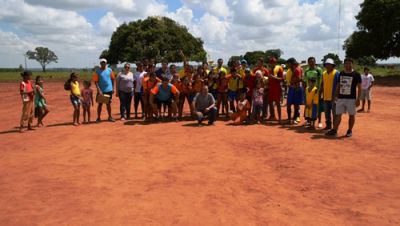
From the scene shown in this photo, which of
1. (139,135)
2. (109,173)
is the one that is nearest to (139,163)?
(109,173)

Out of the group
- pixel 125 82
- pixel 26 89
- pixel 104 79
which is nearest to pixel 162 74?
pixel 125 82

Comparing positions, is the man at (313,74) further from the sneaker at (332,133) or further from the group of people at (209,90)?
the sneaker at (332,133)

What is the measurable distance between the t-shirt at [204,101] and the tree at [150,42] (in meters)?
27.5

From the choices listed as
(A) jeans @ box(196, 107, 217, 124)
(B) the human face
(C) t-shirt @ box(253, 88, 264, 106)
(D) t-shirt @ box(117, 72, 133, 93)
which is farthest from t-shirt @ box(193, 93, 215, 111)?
(B) the human face

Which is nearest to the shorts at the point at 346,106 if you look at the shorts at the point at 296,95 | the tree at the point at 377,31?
the shorts at the point at 296,95

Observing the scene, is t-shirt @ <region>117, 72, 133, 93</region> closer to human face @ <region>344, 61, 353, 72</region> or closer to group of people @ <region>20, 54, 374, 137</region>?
group of people @ <region>20, 54, 374, 137</region>

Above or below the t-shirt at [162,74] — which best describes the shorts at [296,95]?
below

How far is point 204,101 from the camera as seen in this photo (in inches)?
436

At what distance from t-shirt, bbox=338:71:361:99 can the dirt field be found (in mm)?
1053

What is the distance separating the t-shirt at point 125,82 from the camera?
11664mm

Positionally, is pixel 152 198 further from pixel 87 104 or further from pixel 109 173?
pixel 87 104

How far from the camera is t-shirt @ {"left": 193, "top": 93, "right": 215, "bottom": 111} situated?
11.1 metres

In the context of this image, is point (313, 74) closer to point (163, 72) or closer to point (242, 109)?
point (242, 109)

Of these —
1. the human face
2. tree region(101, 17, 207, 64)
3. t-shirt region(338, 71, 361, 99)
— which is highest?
tree region(101, 17, 207, 64)
